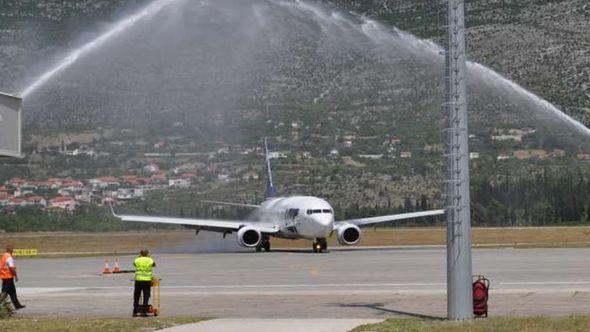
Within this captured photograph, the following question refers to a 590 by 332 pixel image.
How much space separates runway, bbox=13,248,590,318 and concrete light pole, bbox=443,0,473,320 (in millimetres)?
2452

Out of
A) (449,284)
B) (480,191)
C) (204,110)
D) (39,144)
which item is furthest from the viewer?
(204,110)

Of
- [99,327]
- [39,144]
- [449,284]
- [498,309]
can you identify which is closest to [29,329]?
[99,327]

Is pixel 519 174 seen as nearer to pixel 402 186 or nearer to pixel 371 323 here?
pixel 402 186

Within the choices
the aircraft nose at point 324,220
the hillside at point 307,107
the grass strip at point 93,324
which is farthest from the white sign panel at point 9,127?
the hillside at point 307,107

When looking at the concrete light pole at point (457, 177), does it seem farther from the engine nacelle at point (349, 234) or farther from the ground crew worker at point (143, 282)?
the engine nacelle at point (349, 234)

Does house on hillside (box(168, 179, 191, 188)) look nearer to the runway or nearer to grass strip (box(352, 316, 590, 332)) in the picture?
the runway

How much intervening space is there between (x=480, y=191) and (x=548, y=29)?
47658 mm

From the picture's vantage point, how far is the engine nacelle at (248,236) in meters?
77.9

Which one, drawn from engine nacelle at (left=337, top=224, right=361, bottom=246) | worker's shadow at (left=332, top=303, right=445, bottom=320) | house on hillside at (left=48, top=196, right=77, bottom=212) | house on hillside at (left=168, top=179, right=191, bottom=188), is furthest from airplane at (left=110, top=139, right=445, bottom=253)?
house on hillside at (left=48, top=196, right=77, bottom=212)

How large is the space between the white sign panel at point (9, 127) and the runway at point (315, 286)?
8140 millimetres

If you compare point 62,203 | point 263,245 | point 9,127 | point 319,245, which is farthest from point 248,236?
point 62,203

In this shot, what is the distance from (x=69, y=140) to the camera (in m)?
Answer: 152

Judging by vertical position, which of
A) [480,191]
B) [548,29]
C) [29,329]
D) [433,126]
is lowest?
[29,329]

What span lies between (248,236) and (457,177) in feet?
170
